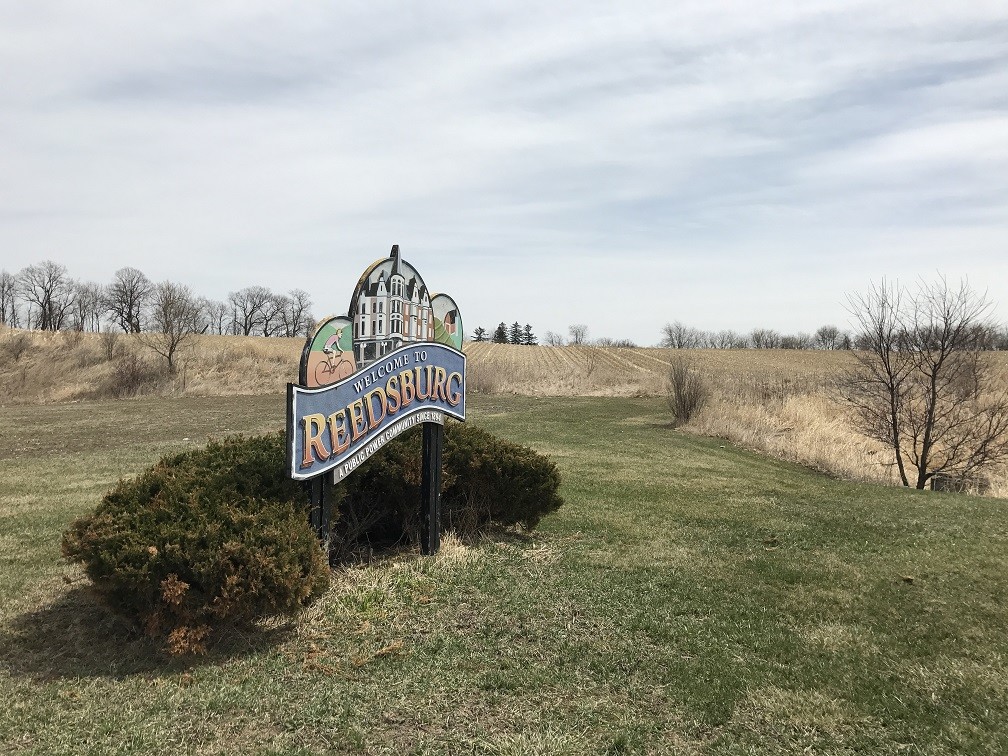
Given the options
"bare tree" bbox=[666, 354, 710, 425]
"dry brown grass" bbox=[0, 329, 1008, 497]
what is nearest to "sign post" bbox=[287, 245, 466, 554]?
"dry brown grass" bbox=[0, 329, 1008, 497]

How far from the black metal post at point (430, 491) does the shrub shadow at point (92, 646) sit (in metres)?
1.87

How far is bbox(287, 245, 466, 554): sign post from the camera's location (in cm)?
507

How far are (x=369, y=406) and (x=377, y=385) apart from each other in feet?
0.70

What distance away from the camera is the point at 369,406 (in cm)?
567

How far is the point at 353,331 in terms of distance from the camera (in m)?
5.57

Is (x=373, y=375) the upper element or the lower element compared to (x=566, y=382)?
upper

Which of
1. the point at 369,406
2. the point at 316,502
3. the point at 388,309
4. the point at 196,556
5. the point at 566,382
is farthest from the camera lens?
the point at 566,382

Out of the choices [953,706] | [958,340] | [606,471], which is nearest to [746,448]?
[958,340]

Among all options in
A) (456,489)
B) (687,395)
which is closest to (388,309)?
(456,489)

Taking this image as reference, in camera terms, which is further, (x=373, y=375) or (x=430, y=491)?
(x=430, y=491)

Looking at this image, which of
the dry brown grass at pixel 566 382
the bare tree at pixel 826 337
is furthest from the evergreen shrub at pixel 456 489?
the bare tree at pixel 826 337

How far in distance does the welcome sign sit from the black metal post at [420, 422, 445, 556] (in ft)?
0.66

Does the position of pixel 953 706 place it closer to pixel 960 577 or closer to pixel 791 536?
pixel 960 577

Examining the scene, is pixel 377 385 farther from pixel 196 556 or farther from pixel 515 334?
pixel 515 334
